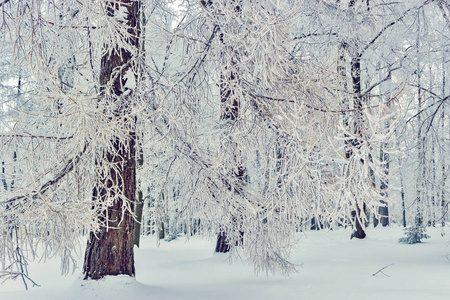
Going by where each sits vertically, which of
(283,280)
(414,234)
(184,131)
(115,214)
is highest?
(184,131)

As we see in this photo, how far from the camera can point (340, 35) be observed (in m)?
7.52

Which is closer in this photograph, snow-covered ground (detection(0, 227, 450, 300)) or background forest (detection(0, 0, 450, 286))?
background forest (detection(0, 0, 450, 286))

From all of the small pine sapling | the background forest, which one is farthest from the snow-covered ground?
the small pine sapling

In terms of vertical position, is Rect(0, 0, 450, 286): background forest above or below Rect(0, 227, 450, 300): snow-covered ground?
above

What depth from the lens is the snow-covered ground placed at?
529cm

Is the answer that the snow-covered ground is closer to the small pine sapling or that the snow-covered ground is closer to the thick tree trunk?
the thick tree trunk

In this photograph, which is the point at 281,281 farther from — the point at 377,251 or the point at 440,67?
the point at 440,67

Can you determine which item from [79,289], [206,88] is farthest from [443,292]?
[79,289]

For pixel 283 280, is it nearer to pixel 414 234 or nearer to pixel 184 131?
pixel 184 131

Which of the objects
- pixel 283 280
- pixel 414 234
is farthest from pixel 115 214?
pixel 414 234

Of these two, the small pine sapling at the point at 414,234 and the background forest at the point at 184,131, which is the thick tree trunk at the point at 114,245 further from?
the small pine sapling at the point at 414,234

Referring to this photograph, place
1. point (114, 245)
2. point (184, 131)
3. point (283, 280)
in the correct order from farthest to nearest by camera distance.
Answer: point (283, 280), point (114, 245), point (184, 131)

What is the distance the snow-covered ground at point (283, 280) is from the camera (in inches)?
208

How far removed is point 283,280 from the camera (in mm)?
6754
